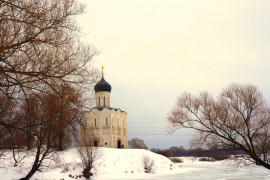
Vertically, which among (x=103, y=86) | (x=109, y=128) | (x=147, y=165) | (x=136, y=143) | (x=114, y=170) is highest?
(x=103, y=86)

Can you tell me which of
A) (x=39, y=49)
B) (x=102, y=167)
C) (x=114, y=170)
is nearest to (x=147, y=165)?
(x=114, y=170)

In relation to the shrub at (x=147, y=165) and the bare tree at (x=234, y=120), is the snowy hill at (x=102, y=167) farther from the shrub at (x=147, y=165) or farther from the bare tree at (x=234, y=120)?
the bare tree at (x=234, y=120)

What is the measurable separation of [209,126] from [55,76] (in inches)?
409

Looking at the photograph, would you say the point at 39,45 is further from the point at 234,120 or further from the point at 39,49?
the point at 234,120

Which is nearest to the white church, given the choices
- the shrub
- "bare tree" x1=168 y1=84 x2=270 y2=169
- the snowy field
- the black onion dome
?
the black onion dome

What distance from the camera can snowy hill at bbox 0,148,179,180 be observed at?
2233cm

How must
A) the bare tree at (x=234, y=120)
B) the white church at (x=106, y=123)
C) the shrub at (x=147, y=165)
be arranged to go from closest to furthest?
the bare tree at (x=234, y=120)
the shrub at (x=147, y=165)
the white church at (x=106, y=123)

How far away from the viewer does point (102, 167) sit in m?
30.3

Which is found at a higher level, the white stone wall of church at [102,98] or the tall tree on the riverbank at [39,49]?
the white stone wall of church at [102,98]

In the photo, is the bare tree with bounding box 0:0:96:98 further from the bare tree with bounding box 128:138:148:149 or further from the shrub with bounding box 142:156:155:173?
the bare tree with bounding box 128:138:148:149

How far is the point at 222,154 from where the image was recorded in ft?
51.0

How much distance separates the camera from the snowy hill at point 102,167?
22.3m

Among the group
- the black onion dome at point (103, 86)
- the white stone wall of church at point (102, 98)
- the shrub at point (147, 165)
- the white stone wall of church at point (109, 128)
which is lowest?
the shrub at point (147, 165)

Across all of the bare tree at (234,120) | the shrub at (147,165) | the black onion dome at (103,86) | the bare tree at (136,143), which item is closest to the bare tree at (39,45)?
the bare tree at (234,120)
